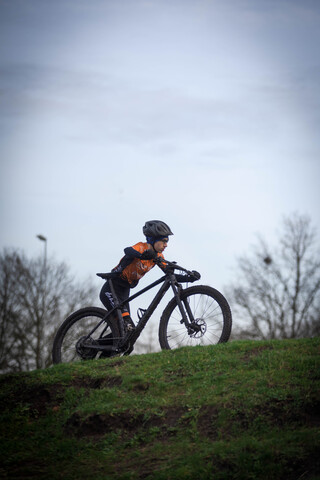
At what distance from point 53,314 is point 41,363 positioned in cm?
333

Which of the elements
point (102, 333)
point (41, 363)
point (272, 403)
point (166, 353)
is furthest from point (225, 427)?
point (41, 363)

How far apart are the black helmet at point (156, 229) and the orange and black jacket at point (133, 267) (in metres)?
0.20

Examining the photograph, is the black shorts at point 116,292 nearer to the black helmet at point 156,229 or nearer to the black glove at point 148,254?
the black glove at point 148,254

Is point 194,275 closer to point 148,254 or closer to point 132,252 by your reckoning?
point 148,254

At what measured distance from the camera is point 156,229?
9750 millimetres

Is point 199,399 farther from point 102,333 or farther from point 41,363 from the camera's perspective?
point 41,363

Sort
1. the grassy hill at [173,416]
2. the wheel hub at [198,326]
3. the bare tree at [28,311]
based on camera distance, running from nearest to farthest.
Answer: the grassy hill at [173,416] → the wheel hub at [198,326] → the bare tree at [28,311]

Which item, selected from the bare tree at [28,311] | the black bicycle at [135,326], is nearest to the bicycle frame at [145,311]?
the black bicycle at [135,326]

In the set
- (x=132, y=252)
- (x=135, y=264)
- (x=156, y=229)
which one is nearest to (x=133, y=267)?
(x=135, y=264)

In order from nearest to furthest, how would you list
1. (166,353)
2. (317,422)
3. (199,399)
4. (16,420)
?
1. (317,422)
2. (199,399)
3. (16,420)
4. (166,353)

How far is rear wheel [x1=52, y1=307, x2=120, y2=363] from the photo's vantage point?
973 cm

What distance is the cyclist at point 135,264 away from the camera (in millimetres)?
9648

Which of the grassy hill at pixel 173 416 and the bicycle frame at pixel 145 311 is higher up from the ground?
the bicycle frame at pixel 145 311

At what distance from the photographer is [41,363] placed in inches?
1129
